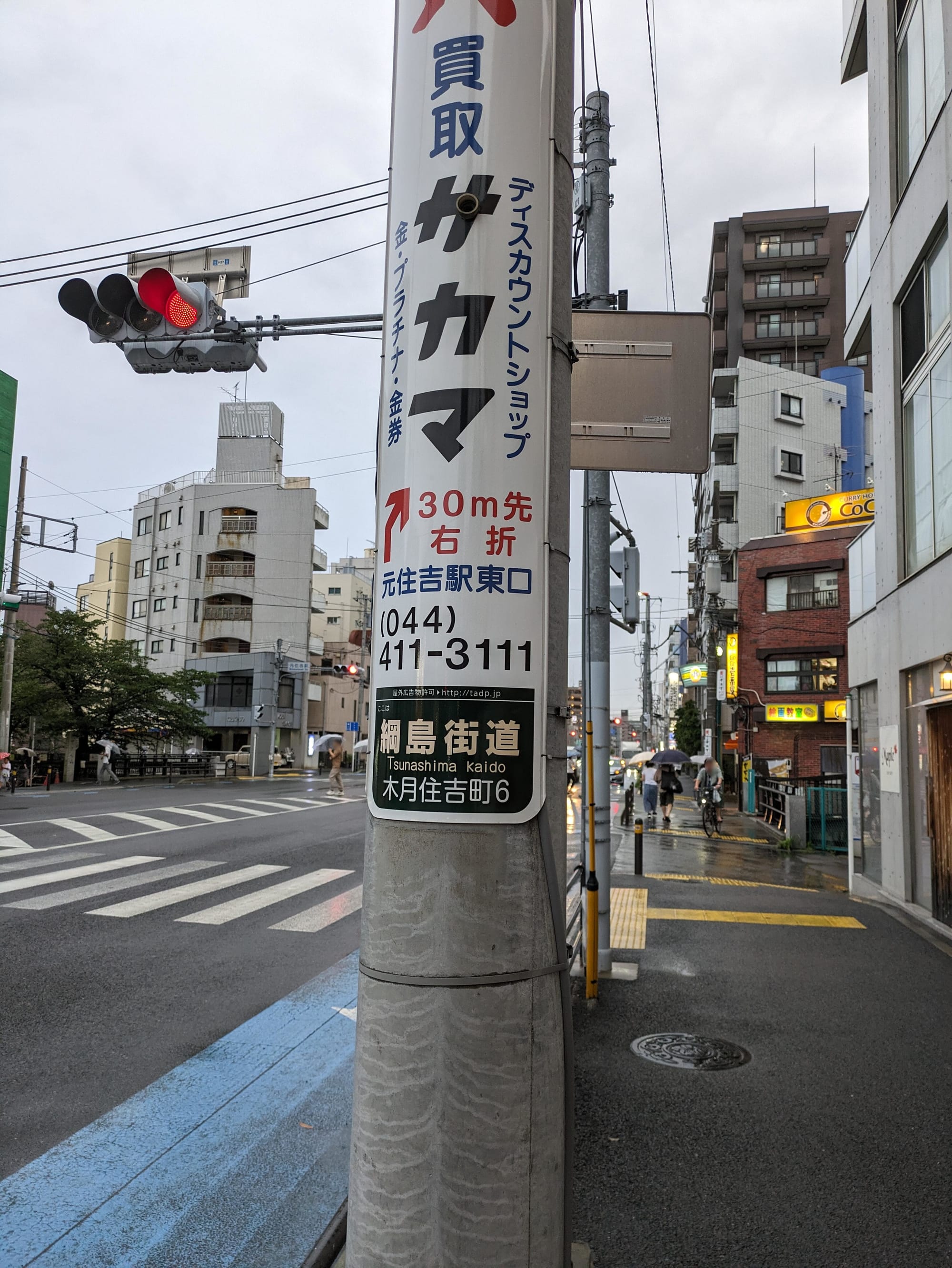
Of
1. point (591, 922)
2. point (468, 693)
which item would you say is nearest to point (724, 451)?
point (591, 922)

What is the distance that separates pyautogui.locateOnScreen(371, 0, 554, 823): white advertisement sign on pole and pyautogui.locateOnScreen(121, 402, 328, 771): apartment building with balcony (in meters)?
57.3

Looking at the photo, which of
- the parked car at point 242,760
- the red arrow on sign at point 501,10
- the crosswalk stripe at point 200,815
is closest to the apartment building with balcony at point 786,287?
the parked car at point 242,760

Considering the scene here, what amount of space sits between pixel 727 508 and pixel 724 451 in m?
3.25

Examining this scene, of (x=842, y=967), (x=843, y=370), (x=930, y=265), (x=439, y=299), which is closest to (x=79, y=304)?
(x=439, y=299)

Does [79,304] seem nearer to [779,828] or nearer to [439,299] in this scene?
[439,299]

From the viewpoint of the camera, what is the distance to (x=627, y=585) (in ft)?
30.8

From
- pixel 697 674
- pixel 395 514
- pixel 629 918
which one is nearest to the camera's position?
pixel 395 514

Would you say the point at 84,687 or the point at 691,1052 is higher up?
the point at 84,687

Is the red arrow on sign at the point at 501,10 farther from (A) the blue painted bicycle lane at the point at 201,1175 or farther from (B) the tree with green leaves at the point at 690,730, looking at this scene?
(B) the tree with green leaves at the point at 690,730

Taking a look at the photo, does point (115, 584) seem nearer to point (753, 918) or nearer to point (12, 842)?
point (12, 842)

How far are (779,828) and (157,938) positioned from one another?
19329mm

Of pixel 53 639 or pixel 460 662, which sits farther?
pixel 53 639

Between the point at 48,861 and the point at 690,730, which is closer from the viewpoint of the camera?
the point at 48,861

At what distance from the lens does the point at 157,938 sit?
30.4 feet
